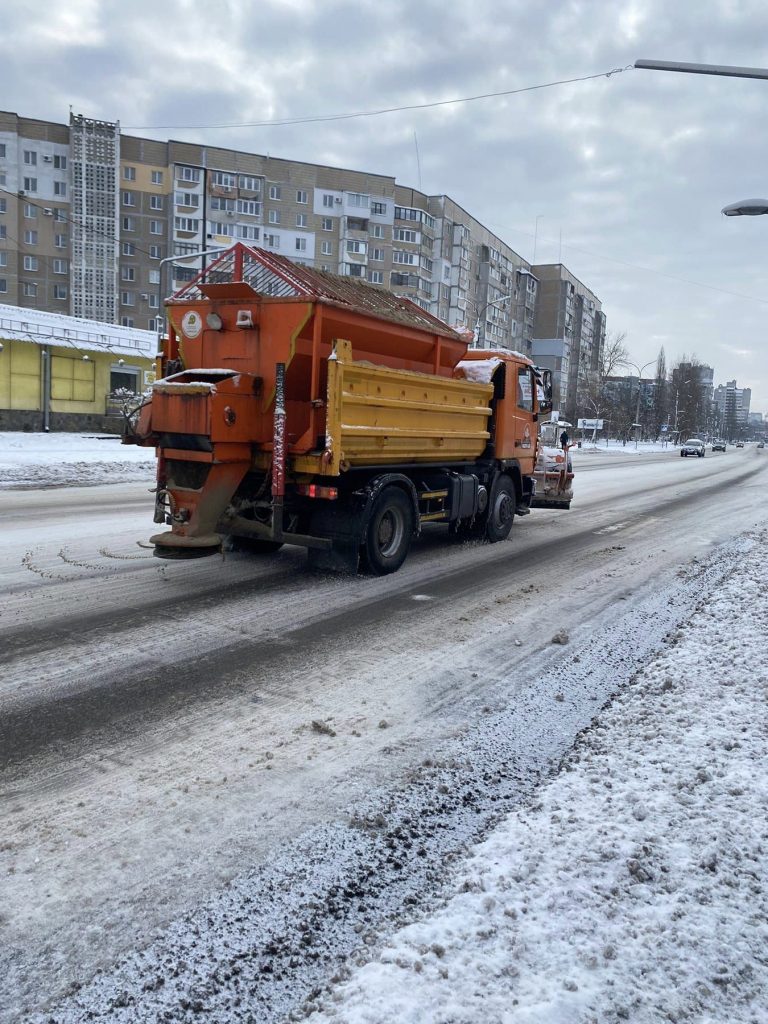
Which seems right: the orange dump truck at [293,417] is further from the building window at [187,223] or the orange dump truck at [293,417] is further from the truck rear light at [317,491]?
the building window at [187,223]

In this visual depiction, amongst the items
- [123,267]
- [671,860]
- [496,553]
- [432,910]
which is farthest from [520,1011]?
[123,267]

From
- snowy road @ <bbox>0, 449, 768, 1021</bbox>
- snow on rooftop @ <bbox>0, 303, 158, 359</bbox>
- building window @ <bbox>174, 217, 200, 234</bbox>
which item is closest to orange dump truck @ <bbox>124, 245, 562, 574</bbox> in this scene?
snowy road @ <bbox>0, 449, 768, 1021</bbox>

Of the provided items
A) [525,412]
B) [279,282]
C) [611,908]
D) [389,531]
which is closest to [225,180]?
[525,412]

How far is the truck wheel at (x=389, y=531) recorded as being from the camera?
807cm

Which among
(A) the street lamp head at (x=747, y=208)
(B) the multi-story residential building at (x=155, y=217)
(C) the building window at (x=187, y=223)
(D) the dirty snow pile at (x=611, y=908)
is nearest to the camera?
(D) the dirty snow pile at (x=611, y=908)

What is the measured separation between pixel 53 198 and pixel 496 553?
75.1 metres

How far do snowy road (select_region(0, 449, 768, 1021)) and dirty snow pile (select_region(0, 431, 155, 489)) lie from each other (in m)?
8.73

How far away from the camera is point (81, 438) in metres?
29.4

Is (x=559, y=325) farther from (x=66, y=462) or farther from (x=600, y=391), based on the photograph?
(x=66, y=462)

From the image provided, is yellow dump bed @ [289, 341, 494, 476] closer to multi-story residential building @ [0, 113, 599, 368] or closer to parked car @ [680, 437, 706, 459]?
multi-story residential building @ [0, 113, 599, 368]

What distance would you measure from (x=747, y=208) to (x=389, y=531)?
734 centimetres

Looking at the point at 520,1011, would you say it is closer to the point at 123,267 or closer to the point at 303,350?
the point at 303,350

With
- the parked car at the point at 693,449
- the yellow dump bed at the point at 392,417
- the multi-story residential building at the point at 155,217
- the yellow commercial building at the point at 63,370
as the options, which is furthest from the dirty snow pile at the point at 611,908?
the parked car at the point at 693,449

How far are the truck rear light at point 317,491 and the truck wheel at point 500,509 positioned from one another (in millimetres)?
3681
